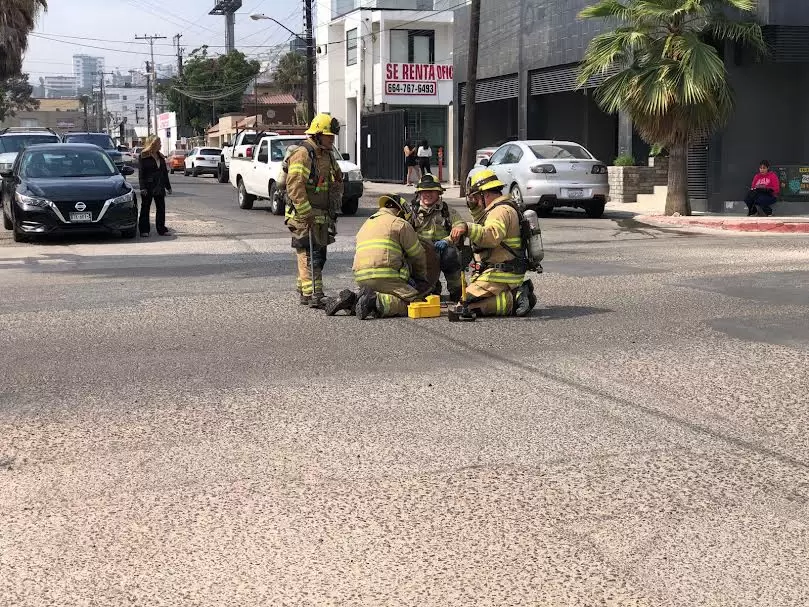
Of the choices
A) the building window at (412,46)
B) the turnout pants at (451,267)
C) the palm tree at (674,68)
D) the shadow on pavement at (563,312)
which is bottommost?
the shadow on pavement at (563,312)

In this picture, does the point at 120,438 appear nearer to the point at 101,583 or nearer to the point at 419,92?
the point at 101,583

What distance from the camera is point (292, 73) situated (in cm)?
8831

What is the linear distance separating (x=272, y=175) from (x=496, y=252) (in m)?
13.9

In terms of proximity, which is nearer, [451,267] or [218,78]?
[451,267]

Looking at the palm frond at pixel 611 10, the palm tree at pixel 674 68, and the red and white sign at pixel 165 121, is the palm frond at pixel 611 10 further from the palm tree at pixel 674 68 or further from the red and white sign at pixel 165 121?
the red and white sign at pixel 165 121

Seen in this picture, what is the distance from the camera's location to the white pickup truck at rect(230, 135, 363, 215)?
22.6 metres

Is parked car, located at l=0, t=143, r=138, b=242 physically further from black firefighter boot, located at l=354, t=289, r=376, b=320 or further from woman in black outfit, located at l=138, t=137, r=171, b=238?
black firefighter boot, located at l=354, t=289, r=376, b=320

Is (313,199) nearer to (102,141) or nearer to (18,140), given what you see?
(18,140)

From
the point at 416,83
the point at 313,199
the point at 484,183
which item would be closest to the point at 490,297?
the point at 484,183

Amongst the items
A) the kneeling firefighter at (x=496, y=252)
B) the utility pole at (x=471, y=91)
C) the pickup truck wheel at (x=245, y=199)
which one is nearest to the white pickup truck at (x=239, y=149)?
the pickup truck wheel at (x=245, y=199)

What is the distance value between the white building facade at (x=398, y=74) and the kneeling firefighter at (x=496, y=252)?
3214 centimetres

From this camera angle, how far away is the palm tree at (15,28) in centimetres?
3456

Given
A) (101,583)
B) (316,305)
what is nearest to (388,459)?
(101,583)

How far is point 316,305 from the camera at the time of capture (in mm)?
10352
